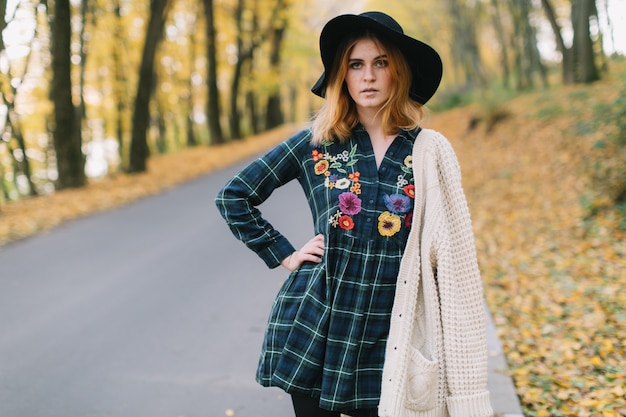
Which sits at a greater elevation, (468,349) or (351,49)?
(351,49)

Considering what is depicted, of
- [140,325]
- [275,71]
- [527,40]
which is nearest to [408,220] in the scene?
[140,325]

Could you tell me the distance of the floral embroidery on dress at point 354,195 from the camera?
225 cm

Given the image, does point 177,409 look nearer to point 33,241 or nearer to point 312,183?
point 312,183

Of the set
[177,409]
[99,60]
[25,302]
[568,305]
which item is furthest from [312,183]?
[99,60]

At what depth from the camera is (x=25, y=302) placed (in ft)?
21.2

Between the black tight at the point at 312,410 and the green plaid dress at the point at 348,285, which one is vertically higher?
the green plaid dress at the point at 348,285

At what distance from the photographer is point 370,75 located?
2316mm

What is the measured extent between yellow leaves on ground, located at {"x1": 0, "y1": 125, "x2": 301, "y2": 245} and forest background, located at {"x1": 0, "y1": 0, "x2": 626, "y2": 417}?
2.6 inches

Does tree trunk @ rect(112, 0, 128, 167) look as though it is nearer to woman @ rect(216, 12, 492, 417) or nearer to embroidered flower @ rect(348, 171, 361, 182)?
woman @ rect(216, 12, 492, 417)

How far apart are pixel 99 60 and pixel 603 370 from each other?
897 inches

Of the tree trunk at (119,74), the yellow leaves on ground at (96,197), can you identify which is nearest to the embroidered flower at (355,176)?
the yellow leaves on ground at (96,197)

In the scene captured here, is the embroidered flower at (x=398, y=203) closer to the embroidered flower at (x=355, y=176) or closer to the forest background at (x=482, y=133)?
the embroidered flower at (x=355, y=176)

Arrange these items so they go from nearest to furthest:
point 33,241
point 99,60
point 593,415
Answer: point 593,415
point 33,241
point 99,60

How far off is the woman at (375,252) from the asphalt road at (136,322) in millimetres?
→ 1923
